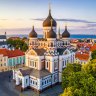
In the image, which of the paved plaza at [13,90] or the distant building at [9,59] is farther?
the distant building at [9,59]

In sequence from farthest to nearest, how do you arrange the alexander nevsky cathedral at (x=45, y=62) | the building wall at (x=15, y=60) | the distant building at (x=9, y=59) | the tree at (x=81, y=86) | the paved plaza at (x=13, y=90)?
the building wall at (x=15, y=60) < the distant building at (x=9, y=59) < the alexander nevsky cathedral at (x=45, y=62) < the paved plaza at (x=13, y=90) < the tree at (x=81, y=86)

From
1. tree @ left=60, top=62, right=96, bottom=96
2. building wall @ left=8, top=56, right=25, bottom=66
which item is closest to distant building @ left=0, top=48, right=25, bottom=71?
building wall @ left=8, top=56, right=25, bottom=66

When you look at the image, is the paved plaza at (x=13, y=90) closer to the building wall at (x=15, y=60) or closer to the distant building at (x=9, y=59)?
the distant building at (x=9, y=59)

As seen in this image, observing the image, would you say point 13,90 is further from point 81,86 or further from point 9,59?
point 9,59

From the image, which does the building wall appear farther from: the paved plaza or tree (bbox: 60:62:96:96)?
→ tree (bbox: 60:62:96:96)

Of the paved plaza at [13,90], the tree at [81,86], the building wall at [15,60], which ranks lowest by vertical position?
Answer: the paved plaza at [13,90]

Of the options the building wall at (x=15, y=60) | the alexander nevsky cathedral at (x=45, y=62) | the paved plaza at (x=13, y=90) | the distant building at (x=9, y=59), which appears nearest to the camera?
the paved plaza at (x=13, y=90)

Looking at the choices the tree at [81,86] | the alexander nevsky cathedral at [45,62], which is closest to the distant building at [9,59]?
the alexander nevsky cathedral at [45,62]

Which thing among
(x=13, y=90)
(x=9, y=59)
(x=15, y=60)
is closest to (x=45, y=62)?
(x=13, y=90)

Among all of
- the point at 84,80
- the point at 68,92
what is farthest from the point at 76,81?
the point at 68,92
